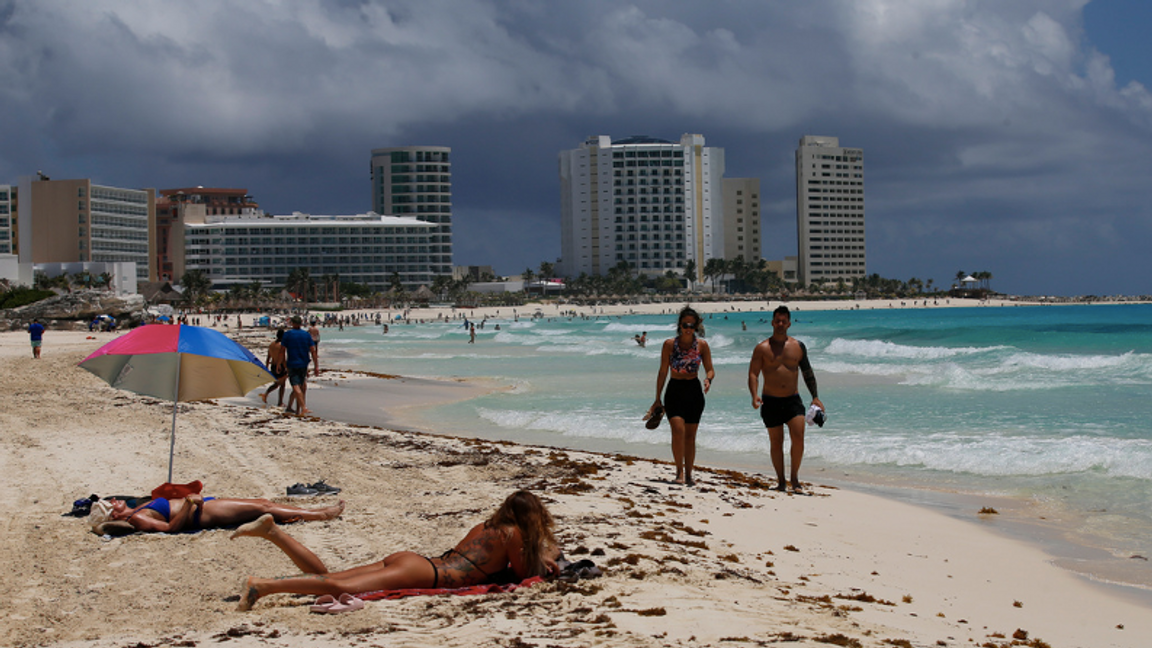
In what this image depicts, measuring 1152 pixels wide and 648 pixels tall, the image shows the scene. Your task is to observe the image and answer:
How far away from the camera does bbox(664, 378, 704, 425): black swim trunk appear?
855 centimetres

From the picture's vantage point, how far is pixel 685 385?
8633 mm

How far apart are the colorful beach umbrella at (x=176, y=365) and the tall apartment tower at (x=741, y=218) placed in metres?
175

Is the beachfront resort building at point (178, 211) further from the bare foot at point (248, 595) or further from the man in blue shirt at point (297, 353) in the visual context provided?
the bare foot at point (248, 595)

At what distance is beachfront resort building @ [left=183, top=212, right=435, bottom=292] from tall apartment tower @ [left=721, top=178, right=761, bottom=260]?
6162 cm

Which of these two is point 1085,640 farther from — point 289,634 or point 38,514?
point 38,514

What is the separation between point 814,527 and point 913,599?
1867 mm

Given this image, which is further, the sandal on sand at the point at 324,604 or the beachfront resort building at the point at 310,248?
the beachfront resort building at the point at 310,248

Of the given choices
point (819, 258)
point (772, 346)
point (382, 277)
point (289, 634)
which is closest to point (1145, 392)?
point (772, 346)

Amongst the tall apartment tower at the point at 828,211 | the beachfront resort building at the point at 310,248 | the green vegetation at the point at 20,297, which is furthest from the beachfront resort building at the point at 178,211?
the tall apartment tower at the point at 828,211

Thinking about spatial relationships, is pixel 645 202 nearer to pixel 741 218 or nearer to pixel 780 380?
pixel 741 218

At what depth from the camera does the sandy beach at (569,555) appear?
4461mm

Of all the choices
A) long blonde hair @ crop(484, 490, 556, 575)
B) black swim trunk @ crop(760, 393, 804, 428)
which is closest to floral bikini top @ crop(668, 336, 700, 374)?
black swim trunk @ crop(760, 393, 804, 428)

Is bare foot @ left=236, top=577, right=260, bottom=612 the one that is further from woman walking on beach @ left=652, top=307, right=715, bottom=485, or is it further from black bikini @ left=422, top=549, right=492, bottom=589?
woman walking on beach @ left=652, top=307, right=715, bottom=485

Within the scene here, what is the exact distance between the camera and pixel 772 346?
857 centimetres
